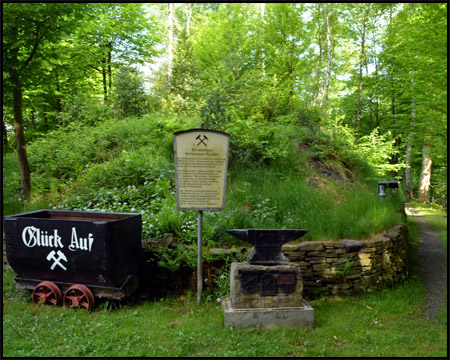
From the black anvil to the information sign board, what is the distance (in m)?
0.71

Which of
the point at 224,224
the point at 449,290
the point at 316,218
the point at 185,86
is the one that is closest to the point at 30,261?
the point at 224,224

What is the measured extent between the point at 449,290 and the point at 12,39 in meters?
9.39

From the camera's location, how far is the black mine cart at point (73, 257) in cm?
424

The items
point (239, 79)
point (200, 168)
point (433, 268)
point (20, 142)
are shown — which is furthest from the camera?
point (239, 79)

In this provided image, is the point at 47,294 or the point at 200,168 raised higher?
the point at 200,168

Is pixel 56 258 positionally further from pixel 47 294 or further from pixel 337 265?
pixel 337 265

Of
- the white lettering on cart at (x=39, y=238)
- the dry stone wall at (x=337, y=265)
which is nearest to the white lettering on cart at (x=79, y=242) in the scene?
the white lettering on cart at (x=39, y=238)

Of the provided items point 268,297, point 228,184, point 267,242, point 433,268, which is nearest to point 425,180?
point 433,268

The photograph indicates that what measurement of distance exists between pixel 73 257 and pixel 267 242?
276 centimetres

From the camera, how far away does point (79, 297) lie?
170 inches

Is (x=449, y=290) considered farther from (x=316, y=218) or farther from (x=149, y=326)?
(x=149, y=326)

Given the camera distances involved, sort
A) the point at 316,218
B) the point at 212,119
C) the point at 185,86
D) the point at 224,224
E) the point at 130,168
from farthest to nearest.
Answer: the point at 185,86, the point at 212,119, the point at 130,168, the point at 316,218, the point at 224,224

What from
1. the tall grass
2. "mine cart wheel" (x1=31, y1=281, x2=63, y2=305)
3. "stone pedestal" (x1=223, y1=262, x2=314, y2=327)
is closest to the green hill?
the tall grass

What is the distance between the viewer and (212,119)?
7996mm
